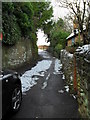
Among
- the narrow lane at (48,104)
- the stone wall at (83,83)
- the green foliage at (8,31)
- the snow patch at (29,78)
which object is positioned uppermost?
the green foliage at (8,31)

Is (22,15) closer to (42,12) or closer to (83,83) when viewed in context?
(83,83)

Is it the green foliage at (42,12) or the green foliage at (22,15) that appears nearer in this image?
the green foliage at (22,15)

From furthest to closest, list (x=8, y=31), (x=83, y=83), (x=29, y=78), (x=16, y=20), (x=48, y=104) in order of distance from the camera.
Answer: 1. (x=16, y=20)
2. (x=8, y=31)
3. (x=29, y=78)
4. (x=48, y=104)
5. (x=83, y=83)

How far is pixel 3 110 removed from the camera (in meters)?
3.76

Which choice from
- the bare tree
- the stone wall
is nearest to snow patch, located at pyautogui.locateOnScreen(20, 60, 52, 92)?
the stone wall

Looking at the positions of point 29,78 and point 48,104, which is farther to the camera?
point 29,78

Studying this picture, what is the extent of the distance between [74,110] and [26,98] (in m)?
1.93

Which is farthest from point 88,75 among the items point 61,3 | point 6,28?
point 61,3

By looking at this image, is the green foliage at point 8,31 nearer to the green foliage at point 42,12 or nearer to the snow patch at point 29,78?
the snow patch at point 29,78

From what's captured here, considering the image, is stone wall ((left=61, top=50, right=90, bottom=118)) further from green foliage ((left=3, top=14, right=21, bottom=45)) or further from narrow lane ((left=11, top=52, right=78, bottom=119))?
green foliage ((left=3, top=14, right=21, bottom=45))

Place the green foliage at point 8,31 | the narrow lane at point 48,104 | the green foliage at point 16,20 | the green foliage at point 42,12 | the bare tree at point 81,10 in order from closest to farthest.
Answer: the narrow lane at point 48,104 < the green foliage at point 8,31 < the green foliage at point 16,20 < the bare tree at point 81,10 < the green foliage at point 42,12

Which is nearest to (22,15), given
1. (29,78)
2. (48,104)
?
(29,78)

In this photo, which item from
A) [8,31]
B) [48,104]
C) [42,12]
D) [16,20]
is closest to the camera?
[48,104]

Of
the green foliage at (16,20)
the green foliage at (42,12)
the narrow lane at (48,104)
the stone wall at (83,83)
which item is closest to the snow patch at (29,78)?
the narrow lane at (48,104)
